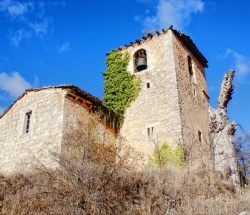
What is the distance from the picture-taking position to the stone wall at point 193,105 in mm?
17938

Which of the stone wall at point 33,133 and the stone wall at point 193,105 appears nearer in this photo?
the stone wall at point 33,133

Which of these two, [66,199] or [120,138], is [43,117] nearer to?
[120,138]

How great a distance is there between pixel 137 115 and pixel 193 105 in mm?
3253

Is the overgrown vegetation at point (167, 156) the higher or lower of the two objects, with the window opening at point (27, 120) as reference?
lower

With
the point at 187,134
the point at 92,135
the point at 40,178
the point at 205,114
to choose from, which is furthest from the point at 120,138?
the point at 40,178

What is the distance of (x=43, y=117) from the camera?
55.7ft

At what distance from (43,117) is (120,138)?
4436mm

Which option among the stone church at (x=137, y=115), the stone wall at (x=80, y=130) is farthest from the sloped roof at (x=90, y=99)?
the stone wall at (x=80, y=130)

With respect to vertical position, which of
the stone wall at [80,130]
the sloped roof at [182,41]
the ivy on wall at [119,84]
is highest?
the sloped roof at [182,41]

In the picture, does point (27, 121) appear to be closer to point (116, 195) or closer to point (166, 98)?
point (166, 98)

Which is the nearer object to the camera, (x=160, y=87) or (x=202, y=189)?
(x=202, y=189)

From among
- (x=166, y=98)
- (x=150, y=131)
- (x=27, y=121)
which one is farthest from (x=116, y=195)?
(x=166, y=98)

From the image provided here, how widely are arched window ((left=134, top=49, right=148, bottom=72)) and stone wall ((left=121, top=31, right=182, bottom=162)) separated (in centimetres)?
27

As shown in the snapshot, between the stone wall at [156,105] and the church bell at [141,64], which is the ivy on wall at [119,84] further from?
the church bell at [141,64]
